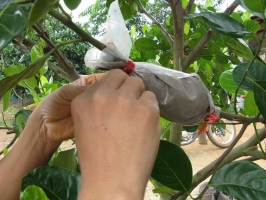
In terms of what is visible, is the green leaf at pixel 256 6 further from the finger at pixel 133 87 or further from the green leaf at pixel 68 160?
the green leaf at pixel 68 160

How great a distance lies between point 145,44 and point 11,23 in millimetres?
815

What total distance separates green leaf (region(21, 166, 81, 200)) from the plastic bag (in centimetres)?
15

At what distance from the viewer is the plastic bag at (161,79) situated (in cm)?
43

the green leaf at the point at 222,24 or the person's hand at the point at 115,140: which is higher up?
the green leaf at the point at 222,24

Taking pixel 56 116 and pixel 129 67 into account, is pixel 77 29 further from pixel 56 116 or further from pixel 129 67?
pixel 56 116

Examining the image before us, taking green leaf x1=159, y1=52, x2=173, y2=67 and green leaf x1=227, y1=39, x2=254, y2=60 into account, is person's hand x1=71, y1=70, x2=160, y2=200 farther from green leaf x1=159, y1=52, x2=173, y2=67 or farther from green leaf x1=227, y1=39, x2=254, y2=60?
green leaf x1=159, y1=52, x2=173, y2=67

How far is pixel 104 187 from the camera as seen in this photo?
375mm

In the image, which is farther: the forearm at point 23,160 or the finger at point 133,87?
the forearm at point 23,160

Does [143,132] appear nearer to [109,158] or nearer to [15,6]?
[109,158]

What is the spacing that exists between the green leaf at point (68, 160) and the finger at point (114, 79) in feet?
0.71

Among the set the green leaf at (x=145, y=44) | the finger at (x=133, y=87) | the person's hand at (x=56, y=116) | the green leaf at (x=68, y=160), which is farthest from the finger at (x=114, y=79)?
the green leaf at (x=145, y=44)

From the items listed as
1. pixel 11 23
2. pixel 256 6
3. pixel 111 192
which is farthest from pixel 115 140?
pixel 256 6

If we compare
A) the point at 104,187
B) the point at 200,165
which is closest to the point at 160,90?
the point at 104,187

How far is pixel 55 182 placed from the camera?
477 mm
